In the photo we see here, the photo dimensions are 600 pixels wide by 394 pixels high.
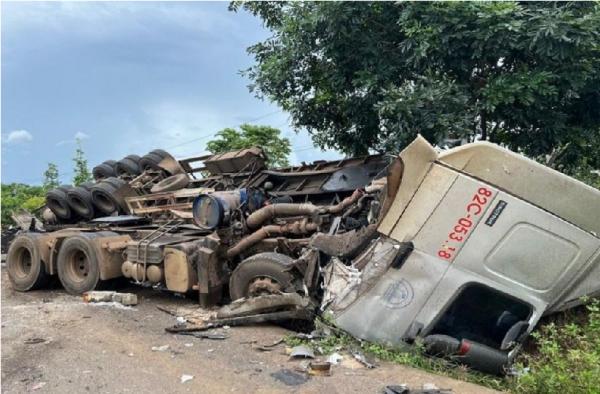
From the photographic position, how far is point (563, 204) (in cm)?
425

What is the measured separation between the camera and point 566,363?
402 centimetres

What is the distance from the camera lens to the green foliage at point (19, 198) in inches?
717

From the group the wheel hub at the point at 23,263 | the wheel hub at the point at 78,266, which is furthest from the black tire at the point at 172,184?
the wheel hub at the point at 23,263

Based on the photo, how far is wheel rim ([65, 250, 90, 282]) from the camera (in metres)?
7.39

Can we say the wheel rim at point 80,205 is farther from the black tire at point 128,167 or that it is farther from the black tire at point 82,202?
the black tire at point 128,167

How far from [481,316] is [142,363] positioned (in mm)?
2919

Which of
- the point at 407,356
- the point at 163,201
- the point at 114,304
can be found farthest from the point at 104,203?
the point at 407,356

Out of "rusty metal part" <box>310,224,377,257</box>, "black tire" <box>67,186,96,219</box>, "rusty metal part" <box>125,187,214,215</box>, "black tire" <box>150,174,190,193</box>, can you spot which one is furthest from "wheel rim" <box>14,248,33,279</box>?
"rusty metal part" <box>310,224,377,257</box>

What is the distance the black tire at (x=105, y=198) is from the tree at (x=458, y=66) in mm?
3395

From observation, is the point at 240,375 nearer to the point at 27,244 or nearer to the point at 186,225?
the point at 186,225

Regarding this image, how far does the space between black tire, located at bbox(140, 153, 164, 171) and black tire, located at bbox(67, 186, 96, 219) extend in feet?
3.56

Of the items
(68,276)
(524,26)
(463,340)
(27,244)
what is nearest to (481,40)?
(524,26)

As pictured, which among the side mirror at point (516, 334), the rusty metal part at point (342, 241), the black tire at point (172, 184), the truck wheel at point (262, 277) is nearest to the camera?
the side mirror at point (516, 334)

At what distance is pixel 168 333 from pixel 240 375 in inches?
56.2
